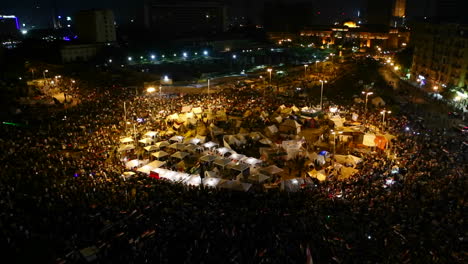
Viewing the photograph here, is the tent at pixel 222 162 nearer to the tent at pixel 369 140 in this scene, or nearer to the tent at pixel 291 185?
the tent at pixel 291 185

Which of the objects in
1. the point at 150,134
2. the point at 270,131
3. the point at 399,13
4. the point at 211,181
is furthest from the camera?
the point at 399,13

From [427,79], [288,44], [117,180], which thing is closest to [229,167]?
[117,180]

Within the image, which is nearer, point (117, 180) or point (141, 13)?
point (117, 180)

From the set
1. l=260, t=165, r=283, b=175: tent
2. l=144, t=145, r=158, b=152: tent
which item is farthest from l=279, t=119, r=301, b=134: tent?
l=144, t=145, r=158, b=152: tent

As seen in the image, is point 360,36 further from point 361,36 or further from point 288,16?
point 288,16

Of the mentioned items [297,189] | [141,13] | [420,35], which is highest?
[141,13]

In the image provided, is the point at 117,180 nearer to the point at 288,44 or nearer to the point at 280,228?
the point at 280,228

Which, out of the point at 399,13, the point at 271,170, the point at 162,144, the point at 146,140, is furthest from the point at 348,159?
the point at 399,13

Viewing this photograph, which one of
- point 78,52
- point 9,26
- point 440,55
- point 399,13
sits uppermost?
point 399,13

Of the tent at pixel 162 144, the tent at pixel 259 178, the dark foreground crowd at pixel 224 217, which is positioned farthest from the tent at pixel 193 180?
the tent at pixel 162 144
